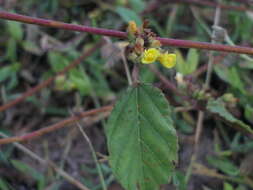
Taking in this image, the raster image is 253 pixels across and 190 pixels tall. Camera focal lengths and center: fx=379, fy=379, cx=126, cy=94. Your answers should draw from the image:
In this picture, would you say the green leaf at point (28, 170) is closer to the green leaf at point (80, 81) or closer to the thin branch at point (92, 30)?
the green leaf at point (80, 81)

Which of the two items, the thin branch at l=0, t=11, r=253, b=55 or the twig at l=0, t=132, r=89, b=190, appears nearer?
the thin branch at l=0, t=11, r=253, b=55

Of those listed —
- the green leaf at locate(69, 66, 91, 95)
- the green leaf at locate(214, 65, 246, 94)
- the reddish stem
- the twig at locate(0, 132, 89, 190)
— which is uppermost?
the reddish stem

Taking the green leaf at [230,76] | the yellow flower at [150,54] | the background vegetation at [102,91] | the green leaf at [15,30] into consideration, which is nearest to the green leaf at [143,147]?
the yellow flower at [150,54]

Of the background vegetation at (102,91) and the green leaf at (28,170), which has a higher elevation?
the background vegetation at (102,91)

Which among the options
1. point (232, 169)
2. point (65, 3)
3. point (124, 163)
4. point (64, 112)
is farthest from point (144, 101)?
point (65, 3)

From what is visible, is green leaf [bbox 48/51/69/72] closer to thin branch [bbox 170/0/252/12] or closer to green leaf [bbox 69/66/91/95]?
green leaf [bbox 69/66/91/95]

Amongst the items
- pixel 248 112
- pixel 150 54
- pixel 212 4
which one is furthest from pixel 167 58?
pixel 212 4

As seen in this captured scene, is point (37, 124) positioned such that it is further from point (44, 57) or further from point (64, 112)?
point (44, 57)

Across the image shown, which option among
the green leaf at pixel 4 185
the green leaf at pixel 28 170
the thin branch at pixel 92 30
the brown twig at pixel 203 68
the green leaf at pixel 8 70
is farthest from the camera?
the green leaf at pixel 8 70

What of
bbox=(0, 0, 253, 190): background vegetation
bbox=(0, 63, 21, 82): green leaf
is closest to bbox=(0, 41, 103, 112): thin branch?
bbox=(0, 0, 253, 190): background vegetation
